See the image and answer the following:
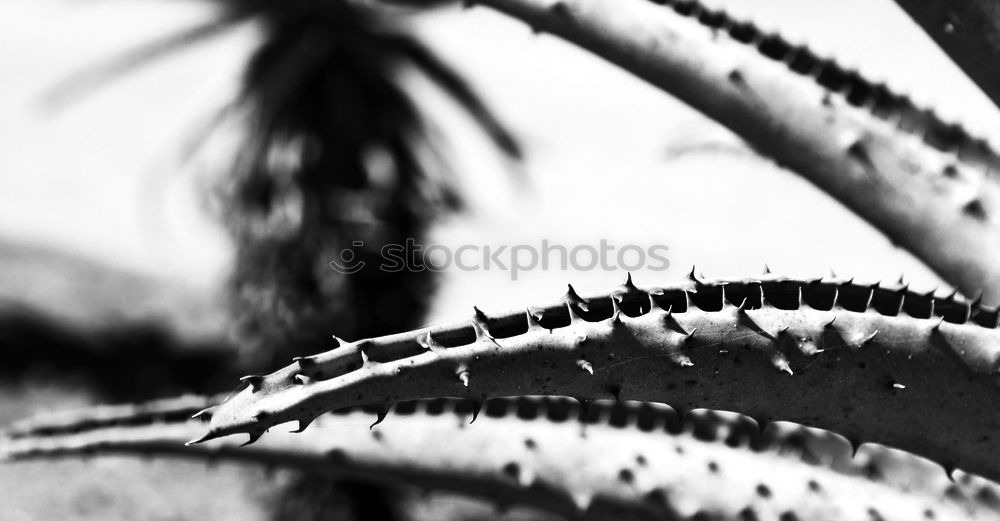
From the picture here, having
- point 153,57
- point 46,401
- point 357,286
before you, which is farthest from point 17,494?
point 153,57

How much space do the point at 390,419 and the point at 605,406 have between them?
25 cm

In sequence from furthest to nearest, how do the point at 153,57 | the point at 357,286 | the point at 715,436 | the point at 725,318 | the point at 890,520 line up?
the point at 153,57 < the point at 357,286 < the point at 715,436 < the point at 890,520 < the point at 725,318

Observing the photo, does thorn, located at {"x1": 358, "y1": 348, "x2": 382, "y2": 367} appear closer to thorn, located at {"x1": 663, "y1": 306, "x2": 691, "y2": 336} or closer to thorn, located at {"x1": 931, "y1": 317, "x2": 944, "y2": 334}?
thorn, located at {"x1": 663, "y1": 306, "x2": 691, "y2": 336}

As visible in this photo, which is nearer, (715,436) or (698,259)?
(715,436)

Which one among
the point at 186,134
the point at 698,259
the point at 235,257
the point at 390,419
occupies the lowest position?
the point at 698,259

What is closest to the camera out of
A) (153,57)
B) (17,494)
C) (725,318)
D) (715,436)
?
(725,318)

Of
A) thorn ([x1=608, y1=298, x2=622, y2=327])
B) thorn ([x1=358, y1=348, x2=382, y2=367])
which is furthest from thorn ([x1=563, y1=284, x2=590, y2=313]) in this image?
thorn ([x1=358, y1=348, x2=382, y2=367])

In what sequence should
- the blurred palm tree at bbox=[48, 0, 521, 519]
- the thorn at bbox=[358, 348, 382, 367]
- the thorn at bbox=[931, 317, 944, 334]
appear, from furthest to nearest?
the blurred palm tree at bbox=[48, 0, 521, 519]
the thorn at bbox=[931, 317, 944, 334]
the thorn at bbox=[358, 348, 382, 367]

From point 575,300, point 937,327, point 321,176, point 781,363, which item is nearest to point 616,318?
point 575,300

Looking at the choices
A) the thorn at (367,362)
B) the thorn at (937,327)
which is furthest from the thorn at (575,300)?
the thorn at (937,327)

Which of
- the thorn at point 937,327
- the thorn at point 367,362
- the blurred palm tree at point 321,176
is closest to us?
the thorn at point 367,362

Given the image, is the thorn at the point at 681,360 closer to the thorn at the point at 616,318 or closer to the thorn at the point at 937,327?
the thorn at the point at 616,318

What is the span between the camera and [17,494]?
304 cm

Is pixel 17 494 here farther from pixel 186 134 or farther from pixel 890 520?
pixel 890 520
